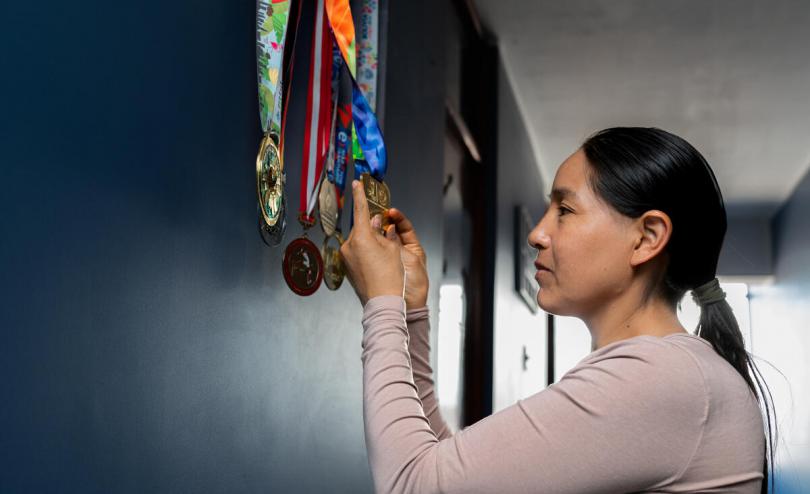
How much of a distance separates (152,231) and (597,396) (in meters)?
0.58

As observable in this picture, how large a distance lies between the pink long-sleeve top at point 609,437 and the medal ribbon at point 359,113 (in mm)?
675

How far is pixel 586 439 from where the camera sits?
3.14 ft

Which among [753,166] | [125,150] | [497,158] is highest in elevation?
[753,166]

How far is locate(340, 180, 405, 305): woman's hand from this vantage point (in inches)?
44.3

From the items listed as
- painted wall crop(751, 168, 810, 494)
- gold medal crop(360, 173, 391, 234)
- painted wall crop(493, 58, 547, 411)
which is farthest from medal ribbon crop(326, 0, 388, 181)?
painted wall crop(751, 168, 810, 494)

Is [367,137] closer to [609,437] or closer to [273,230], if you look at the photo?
[273,230]

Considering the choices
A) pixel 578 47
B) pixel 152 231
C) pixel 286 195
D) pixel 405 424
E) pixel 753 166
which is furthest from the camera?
pixel 753 166

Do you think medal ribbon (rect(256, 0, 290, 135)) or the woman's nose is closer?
the woman's nose

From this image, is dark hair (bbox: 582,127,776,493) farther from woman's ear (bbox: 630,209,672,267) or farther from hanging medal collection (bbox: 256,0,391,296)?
hanging medal collection (bbox: 256,0,391,296)

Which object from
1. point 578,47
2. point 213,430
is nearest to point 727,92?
point 578,47

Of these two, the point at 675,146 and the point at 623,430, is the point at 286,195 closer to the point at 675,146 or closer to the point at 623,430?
the point at 675,146

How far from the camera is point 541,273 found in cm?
117

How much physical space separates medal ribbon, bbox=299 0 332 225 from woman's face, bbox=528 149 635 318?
23.5 inches

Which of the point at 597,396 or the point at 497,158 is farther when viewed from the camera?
the point at 497,158
